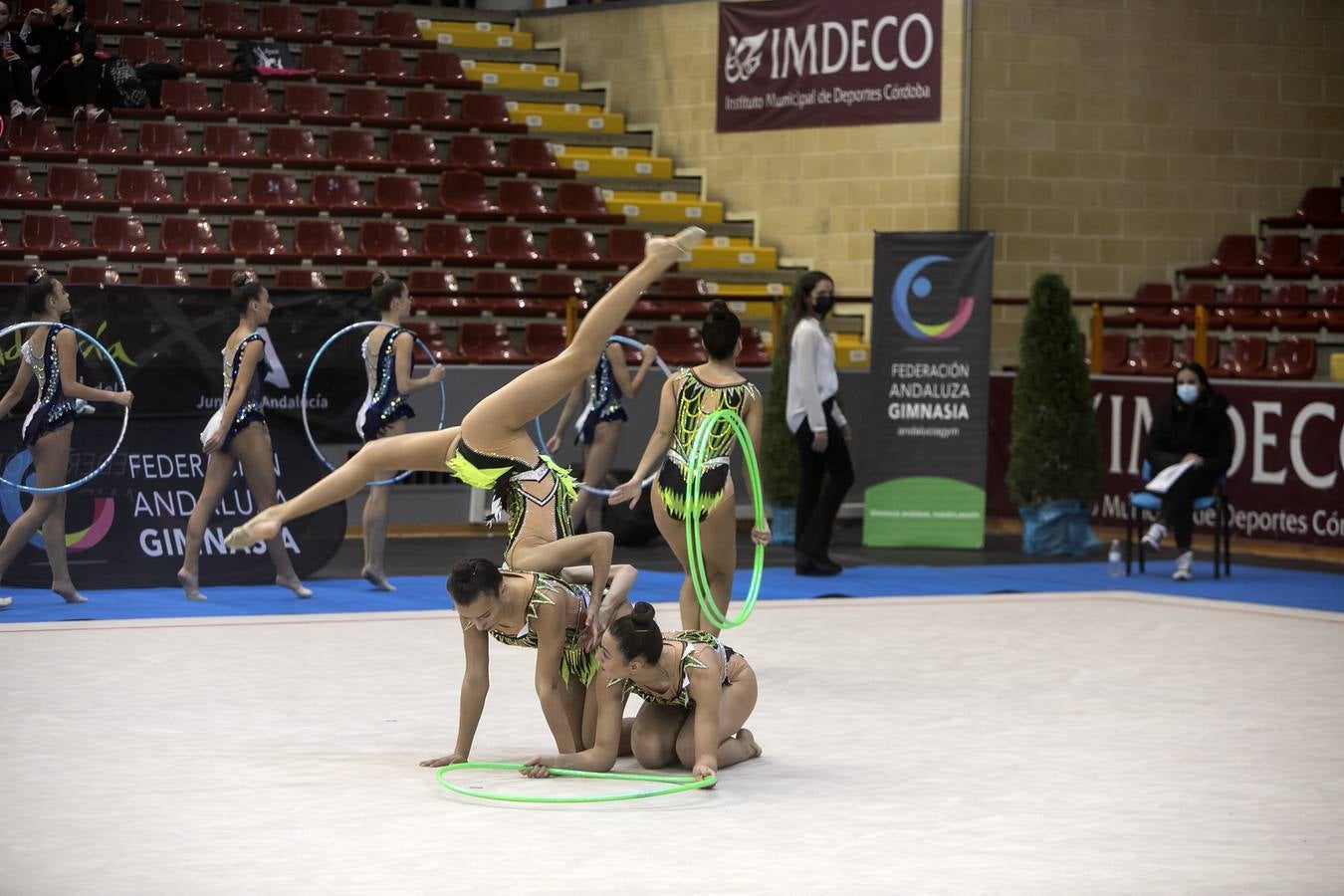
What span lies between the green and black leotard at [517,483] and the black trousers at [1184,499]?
6.88 metres

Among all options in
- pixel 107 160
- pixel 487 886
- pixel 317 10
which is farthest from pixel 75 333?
pixel 317 10

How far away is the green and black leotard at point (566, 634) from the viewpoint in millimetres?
5887

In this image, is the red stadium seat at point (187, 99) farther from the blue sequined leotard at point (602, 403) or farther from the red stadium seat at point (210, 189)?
the blue sequined leotard at point (602, 403)

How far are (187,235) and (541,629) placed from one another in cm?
1118

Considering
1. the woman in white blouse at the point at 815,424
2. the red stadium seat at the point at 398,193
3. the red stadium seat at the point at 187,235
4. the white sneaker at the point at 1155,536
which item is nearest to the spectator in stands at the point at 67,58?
the red stadium seat at the point at 187,235

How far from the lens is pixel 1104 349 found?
54.0 feet

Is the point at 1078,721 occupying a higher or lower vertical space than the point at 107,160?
lower

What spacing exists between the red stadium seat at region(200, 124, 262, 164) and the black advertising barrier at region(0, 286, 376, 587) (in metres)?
5.94

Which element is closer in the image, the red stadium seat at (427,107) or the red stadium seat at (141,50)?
the red stadium seat at (141,50)

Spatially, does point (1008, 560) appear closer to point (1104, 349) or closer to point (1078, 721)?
point (1104, 349)

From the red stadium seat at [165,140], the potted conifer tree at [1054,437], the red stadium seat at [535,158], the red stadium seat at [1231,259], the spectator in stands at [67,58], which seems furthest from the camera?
the red stadium seat at [535,158]

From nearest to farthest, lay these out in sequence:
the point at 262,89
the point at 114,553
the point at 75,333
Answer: the point at 75,333 < the point at 114,553 < the point at 262,89

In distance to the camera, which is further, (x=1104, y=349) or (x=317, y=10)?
(x=317, y=10)

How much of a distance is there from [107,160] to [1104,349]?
945 cm
